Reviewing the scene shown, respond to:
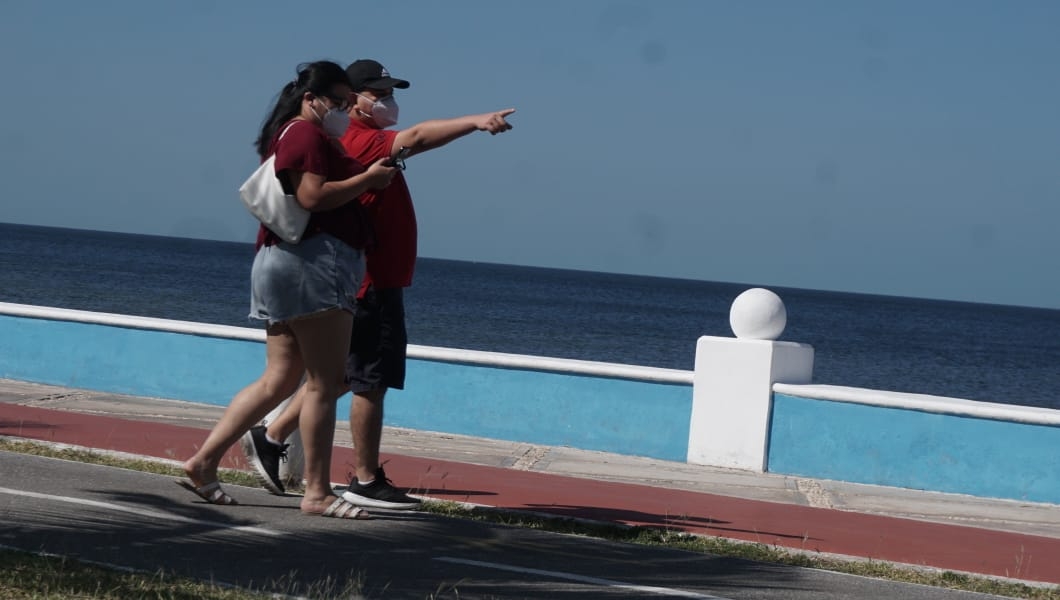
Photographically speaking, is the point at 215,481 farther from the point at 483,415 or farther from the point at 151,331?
the point at 151,331

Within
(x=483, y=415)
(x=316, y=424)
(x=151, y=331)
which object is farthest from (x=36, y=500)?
Result: (x=151, y=331)

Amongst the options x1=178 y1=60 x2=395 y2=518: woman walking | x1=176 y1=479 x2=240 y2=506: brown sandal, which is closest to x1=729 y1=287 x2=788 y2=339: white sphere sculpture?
x1=178 y1=60 x2=395 y2=518: woman walking

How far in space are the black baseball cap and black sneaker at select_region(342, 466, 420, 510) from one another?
68.4 inches

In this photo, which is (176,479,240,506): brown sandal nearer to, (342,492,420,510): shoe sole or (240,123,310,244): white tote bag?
(342,492,420,510): shoe sole

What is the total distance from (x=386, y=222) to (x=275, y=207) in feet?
2.15

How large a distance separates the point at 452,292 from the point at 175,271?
23.2 meters

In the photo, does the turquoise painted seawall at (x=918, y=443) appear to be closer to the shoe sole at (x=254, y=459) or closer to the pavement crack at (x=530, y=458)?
the pavement crack at (x=530, y=458)

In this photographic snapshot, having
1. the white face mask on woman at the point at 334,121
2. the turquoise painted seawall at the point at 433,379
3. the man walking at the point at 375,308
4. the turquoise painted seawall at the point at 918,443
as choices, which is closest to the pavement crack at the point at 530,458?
the turquoise painted seawall at the point at 433,379

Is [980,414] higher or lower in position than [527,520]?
higher

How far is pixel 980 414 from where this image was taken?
8758mm

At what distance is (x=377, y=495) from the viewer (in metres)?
6.23

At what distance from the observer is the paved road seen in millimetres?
4867

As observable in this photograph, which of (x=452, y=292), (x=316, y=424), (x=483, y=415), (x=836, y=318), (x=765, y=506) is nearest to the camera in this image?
(x=316, y=424)

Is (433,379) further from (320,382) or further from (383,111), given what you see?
(320,382)
